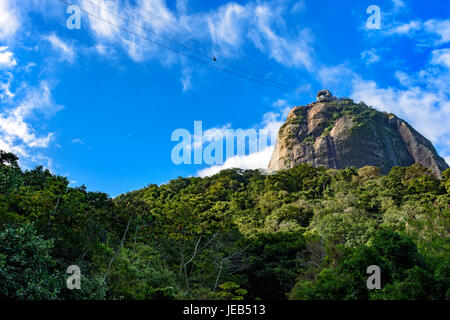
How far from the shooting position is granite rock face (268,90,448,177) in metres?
55.4

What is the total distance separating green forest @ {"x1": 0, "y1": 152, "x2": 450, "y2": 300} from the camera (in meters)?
9.31

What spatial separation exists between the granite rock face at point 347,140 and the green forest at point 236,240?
1785 cm

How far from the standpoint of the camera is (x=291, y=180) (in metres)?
39.2

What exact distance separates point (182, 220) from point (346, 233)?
1162 cm

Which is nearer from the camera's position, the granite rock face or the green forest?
the green forest

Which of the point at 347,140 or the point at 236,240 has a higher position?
the point at 347,140

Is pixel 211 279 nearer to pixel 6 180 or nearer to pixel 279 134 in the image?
A: pixel 6 180

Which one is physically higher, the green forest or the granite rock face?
the granite rock face

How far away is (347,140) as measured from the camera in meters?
56.4

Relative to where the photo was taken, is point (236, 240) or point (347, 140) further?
point (347, 140)

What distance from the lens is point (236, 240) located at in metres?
24.4

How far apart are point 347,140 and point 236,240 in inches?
1524

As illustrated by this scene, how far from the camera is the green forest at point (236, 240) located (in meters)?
9.31

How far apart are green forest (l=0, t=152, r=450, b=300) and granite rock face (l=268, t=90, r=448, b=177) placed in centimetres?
1785
